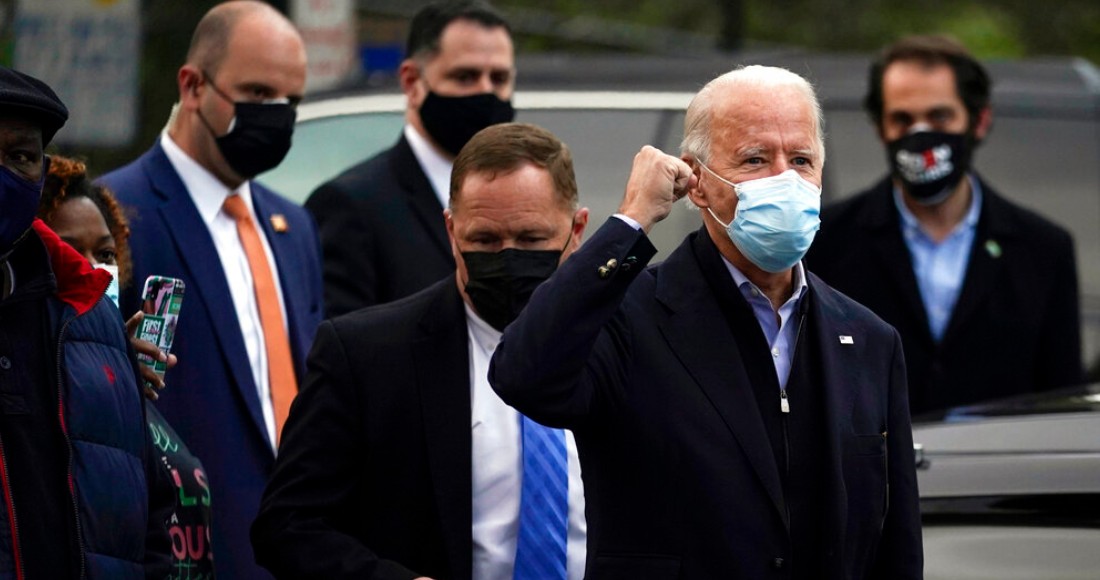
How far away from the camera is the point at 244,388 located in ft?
16.2

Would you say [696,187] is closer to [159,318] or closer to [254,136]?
[159,318]

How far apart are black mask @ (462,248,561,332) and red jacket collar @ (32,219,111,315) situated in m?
0.78

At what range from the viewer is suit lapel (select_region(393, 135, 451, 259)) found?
17.7ft

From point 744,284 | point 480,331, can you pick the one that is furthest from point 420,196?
point 744,284

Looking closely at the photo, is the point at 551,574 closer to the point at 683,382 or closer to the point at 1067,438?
the point at 683,382

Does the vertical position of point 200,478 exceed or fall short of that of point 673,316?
it falls short

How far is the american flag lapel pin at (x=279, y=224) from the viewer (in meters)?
5.31

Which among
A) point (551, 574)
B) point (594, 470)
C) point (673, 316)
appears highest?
point (673, 316)

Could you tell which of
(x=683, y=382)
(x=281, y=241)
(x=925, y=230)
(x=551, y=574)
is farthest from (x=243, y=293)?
(x=925, y=230)

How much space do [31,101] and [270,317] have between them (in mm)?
1670

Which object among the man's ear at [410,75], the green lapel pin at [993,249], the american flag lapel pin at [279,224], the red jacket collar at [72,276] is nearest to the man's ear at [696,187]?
the red jacket collar at [72,276]

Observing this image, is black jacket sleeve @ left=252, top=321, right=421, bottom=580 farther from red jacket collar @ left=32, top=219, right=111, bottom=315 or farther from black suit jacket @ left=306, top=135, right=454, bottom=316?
black suit jacket @ left=306, top=135, right=454, bottom=316

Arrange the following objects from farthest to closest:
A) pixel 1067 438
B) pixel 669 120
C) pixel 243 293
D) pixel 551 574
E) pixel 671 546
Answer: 1. pixel 669 120
2. pixel 243 293
3. pixel 1067 438
4. pixel 551 574
5. pixel 671 546

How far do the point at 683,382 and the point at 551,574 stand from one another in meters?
0.59
